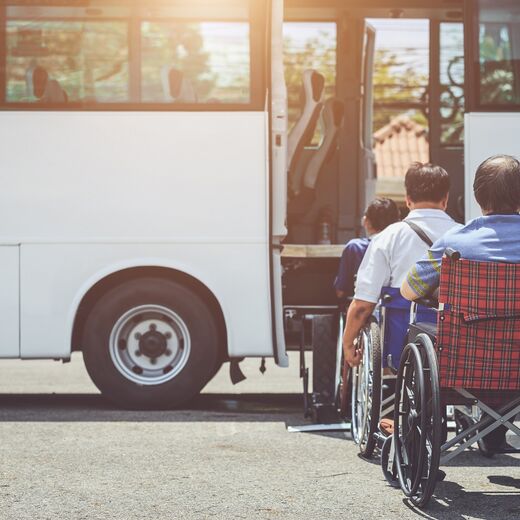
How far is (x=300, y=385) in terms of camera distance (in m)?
12.1

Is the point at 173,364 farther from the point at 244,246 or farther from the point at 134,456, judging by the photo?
the point at 134,456

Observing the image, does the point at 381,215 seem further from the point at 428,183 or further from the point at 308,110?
the point at 308,110

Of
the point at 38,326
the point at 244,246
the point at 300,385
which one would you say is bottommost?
the point at 300,385

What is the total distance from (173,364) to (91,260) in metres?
0.95

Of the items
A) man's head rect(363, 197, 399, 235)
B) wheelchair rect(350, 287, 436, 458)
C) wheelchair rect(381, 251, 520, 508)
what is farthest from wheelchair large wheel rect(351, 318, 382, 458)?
man's head rect(363, 197, 399, 235)

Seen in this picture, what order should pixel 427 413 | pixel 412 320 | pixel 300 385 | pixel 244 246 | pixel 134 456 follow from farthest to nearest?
pixel 300 385 < pixel 244 246 < pixel 134 456 < pixel 412 320 < pixel 427 413

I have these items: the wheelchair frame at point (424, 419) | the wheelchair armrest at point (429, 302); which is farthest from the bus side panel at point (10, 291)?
the wheelchair armrest at point (429, 302)

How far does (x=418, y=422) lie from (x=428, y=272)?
686mm

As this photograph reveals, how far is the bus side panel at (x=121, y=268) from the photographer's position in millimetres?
9484

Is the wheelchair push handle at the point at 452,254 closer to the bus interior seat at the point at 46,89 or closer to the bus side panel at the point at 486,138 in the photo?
the bus side panel at the point at 486,138

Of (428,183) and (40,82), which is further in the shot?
(40,82)

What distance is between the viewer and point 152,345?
31.4ft

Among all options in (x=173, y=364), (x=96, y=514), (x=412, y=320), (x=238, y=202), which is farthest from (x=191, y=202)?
(x=96, y=514)

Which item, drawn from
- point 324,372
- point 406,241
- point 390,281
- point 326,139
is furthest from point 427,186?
point 326,139
